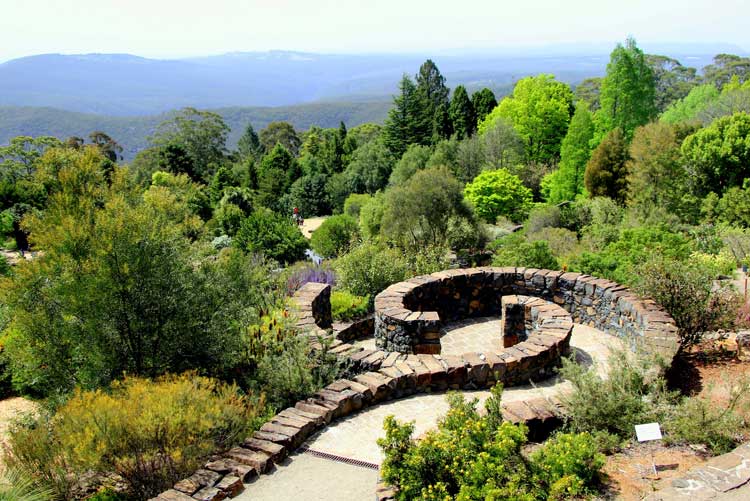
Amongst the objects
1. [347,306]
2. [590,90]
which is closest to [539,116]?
[347,306]

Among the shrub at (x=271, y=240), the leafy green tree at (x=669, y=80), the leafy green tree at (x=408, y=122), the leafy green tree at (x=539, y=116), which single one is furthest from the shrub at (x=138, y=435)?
the leafy green tree at (x=669, y=80)

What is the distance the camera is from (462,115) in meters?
42.8

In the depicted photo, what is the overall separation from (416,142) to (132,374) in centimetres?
3890

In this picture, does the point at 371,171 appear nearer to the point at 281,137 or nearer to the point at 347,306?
the point at 347,306

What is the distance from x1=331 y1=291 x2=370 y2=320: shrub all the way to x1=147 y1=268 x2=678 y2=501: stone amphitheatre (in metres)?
0.31

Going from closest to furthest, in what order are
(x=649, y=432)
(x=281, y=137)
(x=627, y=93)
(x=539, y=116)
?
(x=649, y=432) < (x=627, y=93) < (x=539, y=116) < (x=281, y=137)

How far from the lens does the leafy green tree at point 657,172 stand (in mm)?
22156

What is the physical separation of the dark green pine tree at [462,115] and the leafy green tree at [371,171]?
535cm

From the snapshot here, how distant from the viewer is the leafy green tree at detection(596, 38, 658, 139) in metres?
30.7

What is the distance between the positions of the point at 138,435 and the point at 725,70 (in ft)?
242

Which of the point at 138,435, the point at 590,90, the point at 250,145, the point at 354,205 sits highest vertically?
the point at 590,90

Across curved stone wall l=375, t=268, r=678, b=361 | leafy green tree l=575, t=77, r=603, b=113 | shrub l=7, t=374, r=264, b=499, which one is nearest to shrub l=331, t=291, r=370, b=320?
curved stone wall l=375, t=268, r=678, b=361

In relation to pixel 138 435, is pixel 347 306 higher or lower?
lower

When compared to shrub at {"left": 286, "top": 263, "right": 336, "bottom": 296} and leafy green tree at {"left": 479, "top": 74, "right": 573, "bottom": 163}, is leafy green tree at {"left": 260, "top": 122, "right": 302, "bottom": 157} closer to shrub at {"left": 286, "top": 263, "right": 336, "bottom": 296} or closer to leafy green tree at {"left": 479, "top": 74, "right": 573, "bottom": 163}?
leafy green tree at {"left": 479, "top": 74, "right": 573, "bottom": 163}
